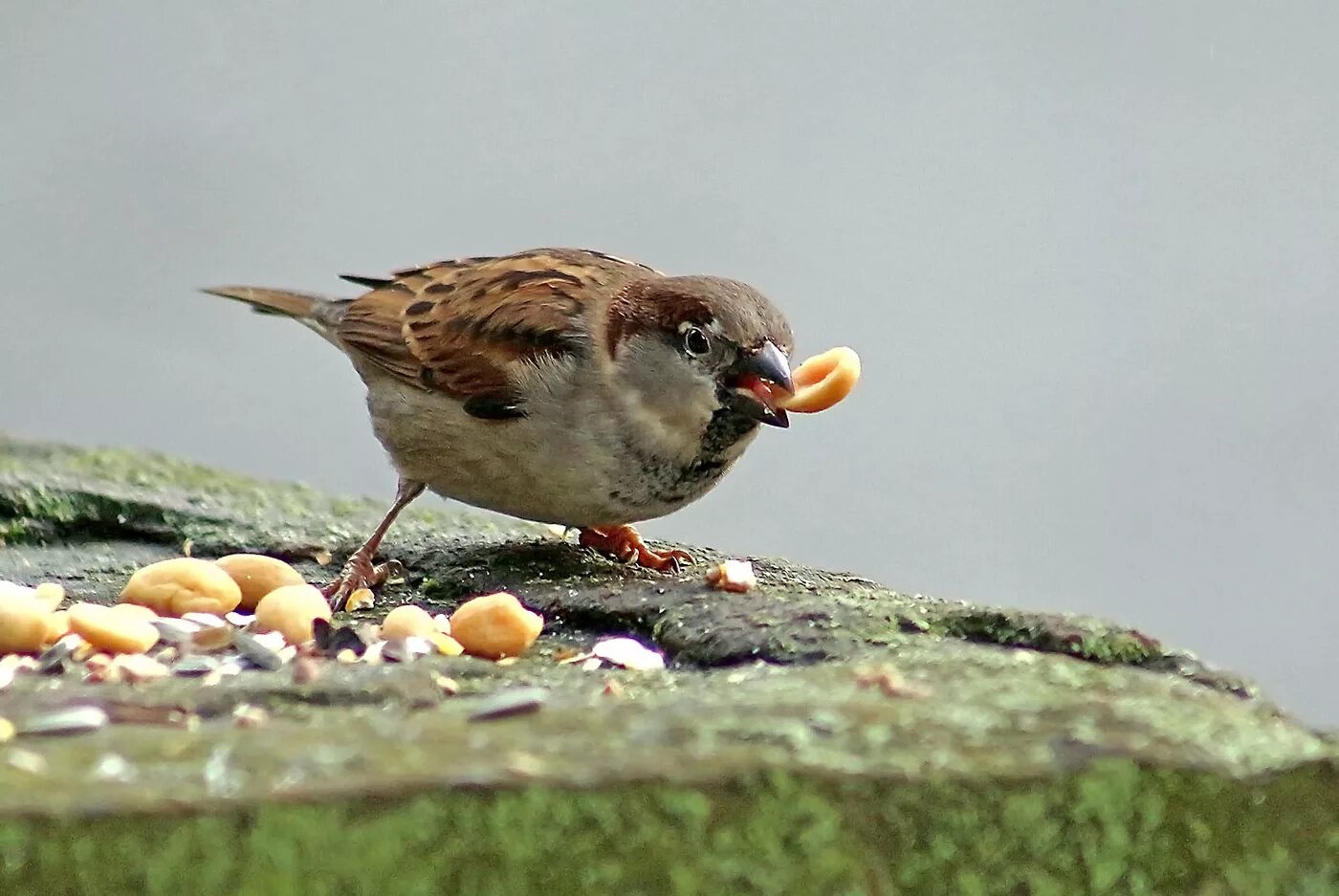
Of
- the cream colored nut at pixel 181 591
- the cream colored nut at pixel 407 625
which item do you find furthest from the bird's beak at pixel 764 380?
the cream colored nut at pixel 181 591

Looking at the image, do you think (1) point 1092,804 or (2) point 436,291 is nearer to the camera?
(1) point 1092,804

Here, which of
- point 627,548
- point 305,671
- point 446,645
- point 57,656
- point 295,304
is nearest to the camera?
point 305,671

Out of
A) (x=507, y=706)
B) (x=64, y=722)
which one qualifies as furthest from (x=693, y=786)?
(x=64, y=722)

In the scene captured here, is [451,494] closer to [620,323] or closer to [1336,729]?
[620,323]

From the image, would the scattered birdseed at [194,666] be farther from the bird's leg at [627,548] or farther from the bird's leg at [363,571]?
the bird's leg at [627,548]

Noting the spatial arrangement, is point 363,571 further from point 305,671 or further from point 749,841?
point 749,841

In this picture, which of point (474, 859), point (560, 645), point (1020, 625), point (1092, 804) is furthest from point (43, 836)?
point (1020, 625)

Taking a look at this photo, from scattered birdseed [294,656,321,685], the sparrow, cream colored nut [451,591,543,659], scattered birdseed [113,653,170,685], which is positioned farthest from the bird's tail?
scattered birdseed [294,656,321,685]

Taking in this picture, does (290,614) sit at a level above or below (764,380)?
below
